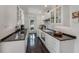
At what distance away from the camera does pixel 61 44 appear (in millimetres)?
2086

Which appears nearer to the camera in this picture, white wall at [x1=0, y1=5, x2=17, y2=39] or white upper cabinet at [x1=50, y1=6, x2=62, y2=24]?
white wall at [x1=0, y1=5, x2=17, y2=39]

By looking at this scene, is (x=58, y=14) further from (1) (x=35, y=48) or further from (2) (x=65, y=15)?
(1) (x=35, y=48)

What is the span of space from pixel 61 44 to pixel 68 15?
1.08m

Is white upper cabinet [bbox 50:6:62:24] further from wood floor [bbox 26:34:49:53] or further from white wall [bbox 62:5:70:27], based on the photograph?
wood floor [bbox 26:34:49:53]

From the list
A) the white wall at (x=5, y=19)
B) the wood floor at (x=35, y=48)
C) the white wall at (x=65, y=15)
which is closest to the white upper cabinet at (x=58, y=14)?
the white wall at (x=65, y=15)

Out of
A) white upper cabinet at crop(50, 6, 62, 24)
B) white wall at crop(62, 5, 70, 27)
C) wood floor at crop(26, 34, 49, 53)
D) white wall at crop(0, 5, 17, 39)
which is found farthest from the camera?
wood floor at crop(26, 34, 49, 53)

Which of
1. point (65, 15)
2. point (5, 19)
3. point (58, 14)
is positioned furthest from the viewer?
point (58, 14)

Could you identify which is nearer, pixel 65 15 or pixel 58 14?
pixel 65 15

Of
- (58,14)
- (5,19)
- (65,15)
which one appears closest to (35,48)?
(58,14)

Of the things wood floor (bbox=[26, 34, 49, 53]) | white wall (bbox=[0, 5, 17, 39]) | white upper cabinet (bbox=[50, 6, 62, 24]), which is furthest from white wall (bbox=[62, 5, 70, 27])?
white wall (bbox=[0, 5, 17, 39])

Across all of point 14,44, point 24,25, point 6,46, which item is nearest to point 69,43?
point 14,44

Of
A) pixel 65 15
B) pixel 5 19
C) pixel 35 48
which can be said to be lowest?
pixel 35 48

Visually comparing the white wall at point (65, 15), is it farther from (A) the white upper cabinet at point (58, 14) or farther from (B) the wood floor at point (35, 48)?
(B) the wood floor at point (35, 48)
